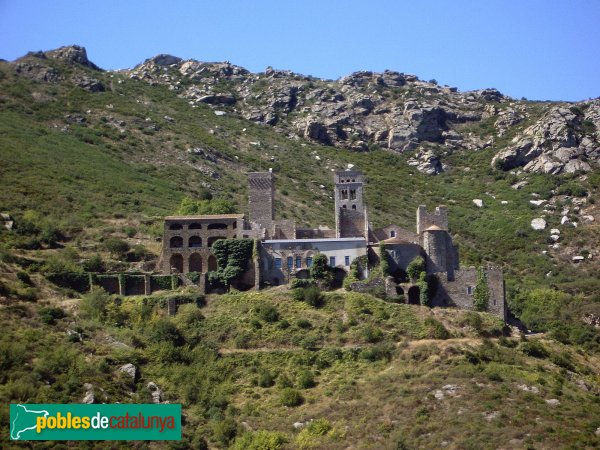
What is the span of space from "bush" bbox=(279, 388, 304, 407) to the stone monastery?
1117 centimetres

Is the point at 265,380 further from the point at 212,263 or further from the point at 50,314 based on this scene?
the point at 50,314

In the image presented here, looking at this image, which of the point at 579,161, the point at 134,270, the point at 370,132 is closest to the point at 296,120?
the point at 370,132

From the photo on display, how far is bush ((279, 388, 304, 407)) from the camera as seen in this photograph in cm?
6012

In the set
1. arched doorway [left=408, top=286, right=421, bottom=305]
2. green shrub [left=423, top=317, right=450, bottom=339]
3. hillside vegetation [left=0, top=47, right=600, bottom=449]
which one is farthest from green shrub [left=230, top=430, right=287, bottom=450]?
arched doorway [left=408, top=286, right=421, bottom=305]

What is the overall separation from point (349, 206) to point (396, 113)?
7507 centimetres

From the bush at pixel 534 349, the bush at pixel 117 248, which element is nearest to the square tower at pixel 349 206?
the bush at pixel 534 349

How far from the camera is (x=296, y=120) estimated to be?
15100 cm

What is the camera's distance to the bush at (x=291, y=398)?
60.1 m

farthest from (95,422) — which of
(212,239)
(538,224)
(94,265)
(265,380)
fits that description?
(538,224)

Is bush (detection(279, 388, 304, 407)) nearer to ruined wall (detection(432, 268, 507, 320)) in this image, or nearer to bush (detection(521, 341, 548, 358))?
ruined wall (detection(432, 268, 507, 320))

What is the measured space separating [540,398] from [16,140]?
77111mm

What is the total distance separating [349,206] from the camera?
7644 cm

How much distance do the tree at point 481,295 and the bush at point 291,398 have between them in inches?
597

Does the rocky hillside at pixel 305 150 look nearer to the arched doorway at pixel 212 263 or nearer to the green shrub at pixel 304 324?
the arched doorway at pixel 212 263
